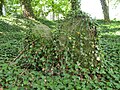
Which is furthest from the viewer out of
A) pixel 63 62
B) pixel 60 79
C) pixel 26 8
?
pixel 26 8

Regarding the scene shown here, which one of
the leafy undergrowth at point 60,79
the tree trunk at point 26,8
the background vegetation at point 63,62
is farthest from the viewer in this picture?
the tree trunk at point 26,8

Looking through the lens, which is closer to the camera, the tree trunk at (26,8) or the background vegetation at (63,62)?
the background vegetation at (63,62)

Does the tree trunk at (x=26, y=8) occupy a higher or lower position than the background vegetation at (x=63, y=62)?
higher

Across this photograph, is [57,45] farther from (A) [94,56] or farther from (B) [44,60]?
(A) [94,56]

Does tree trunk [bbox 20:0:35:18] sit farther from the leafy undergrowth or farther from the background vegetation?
the leafy undergrowth


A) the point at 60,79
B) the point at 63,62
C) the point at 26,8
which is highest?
the point at 26,8

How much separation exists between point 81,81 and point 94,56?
86cm

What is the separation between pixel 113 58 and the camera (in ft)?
20.2

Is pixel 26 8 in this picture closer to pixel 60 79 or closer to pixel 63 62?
pixel 63 62

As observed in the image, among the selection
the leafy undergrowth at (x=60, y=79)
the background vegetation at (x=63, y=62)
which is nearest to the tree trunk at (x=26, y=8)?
the background vegetation at (x=63, y=62)

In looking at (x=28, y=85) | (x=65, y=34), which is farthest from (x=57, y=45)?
(x=28, y=85)

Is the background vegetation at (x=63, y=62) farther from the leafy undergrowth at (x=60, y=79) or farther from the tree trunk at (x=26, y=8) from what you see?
Result: the tree trunk at (x=26, y=8)

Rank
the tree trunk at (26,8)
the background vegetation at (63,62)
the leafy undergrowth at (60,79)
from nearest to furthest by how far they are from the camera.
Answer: the leafy undergrowth at (60,79) → the background vegetation at (63,62) → the tree trunk at (26,8)

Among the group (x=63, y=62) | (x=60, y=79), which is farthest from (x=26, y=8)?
(x=60, y=79)
